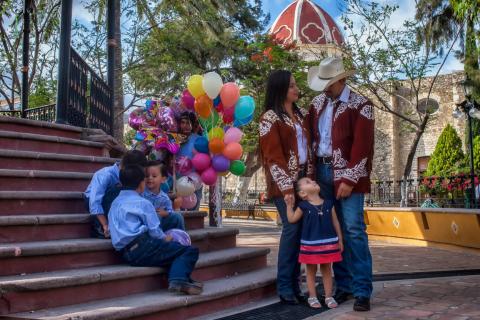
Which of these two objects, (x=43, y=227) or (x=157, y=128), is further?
(x=157, y=128)

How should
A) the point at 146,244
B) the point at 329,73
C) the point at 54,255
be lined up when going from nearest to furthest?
1. the point at 54,255
2. the point at 146,244
3. the point at 329,73

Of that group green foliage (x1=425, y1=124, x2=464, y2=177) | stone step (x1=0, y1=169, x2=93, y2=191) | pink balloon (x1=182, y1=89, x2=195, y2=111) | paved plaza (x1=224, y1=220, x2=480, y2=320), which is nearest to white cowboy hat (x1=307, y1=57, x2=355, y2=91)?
paved plaza (x1=224, y1=220, x2=480, y2=320)

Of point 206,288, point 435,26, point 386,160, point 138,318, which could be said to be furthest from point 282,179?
point 386,160

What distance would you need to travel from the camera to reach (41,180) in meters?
4.76

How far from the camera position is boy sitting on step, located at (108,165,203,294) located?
12.0 feet

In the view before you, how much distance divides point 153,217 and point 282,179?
3.32ft

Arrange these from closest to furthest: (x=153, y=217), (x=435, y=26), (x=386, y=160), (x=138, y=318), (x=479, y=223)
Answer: (x=138, y=318) → (x=153, y=217) → (x=479, y=223) → (x=435, y=26) → (x=386, y=160)

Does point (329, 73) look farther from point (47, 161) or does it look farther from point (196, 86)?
point (47, 161)

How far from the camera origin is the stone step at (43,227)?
11.9 feet

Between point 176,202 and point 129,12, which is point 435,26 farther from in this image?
point 176,202

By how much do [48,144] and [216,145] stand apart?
1863 mm

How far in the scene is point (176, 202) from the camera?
5.49 meters

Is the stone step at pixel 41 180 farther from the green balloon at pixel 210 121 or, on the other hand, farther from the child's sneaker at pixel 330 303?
the child's sneaker at pixel 330 303

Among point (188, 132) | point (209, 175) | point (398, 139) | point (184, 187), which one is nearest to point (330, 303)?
point (184, 187)
